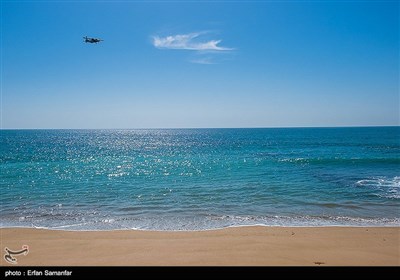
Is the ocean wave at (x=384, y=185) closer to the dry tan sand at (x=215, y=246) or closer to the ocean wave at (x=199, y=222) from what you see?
the ocean wave at (x=199, y=222)

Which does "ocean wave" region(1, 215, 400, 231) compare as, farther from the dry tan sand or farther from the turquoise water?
the dry tan sand

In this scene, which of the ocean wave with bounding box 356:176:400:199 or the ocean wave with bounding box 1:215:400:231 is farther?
the ocean wave with bounding box 356:176:400:199

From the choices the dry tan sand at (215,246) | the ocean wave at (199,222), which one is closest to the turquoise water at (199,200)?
the ocean wave at (199,222)

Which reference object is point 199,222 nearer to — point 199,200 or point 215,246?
point 215,246

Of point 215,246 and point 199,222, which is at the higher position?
point 215,246

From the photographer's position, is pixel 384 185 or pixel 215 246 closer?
pixel 215 246

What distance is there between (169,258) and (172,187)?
14.1 m

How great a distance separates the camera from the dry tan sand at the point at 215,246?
8250mm

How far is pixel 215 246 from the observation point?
951cm

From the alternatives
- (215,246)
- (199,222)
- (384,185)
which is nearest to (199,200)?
(199,222)

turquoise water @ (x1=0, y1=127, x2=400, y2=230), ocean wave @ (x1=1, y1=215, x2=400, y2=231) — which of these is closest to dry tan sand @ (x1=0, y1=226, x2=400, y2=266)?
ocean wave @ (x1=1, y1=215, x2=400, y2=231)

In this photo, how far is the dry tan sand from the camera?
825cm

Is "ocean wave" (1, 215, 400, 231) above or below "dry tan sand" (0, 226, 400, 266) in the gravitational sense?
below
